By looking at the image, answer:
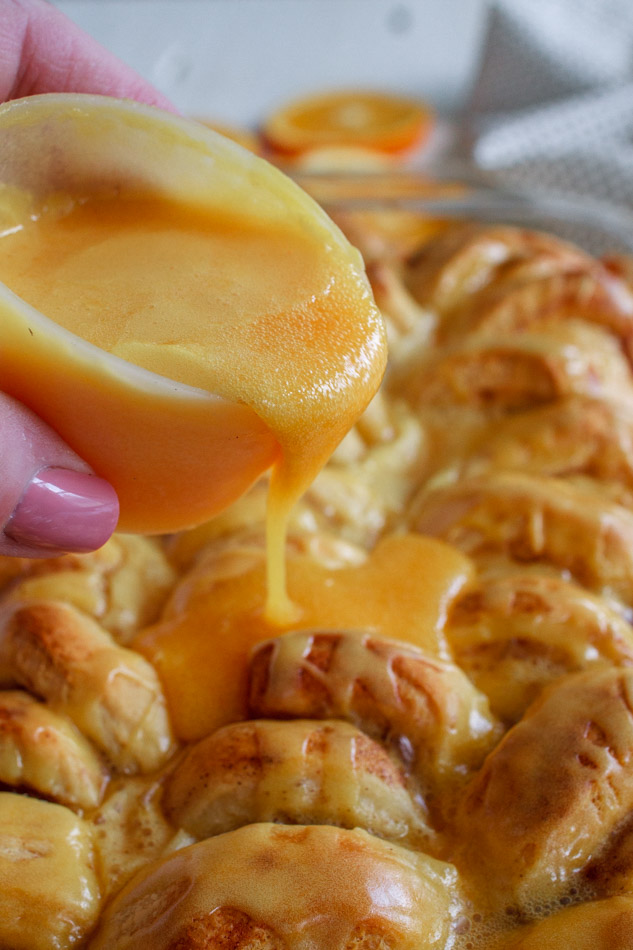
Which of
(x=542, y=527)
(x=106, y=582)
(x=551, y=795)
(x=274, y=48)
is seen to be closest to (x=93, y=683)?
(x=106, y=582)

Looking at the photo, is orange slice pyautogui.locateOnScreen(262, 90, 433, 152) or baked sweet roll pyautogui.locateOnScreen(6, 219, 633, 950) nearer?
baked sweet roll pyautogui.locateOnScreen(6, 219, 633, 950)

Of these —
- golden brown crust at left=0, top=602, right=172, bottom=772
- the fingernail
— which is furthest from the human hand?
golden brown crust at left=0, top=602, right=172, bottom=772

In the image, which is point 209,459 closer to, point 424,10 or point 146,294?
point 146,294

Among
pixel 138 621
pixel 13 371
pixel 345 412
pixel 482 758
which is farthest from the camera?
pixel 138 621

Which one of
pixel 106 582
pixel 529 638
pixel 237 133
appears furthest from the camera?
pixel 237 133

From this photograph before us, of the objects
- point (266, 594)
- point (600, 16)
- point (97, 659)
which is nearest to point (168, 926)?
point (97, 659)

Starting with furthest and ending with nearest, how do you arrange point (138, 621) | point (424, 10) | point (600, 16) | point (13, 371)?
point (424, 10) < point (600, 16) < point (138, 621) < point (13, 371)

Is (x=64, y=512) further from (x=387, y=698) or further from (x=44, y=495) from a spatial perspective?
(x=387, y=698)

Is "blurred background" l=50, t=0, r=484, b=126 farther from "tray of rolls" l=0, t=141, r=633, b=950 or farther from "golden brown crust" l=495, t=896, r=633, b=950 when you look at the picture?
"golden brown crust" l=495, t=896, r=633, b=950
